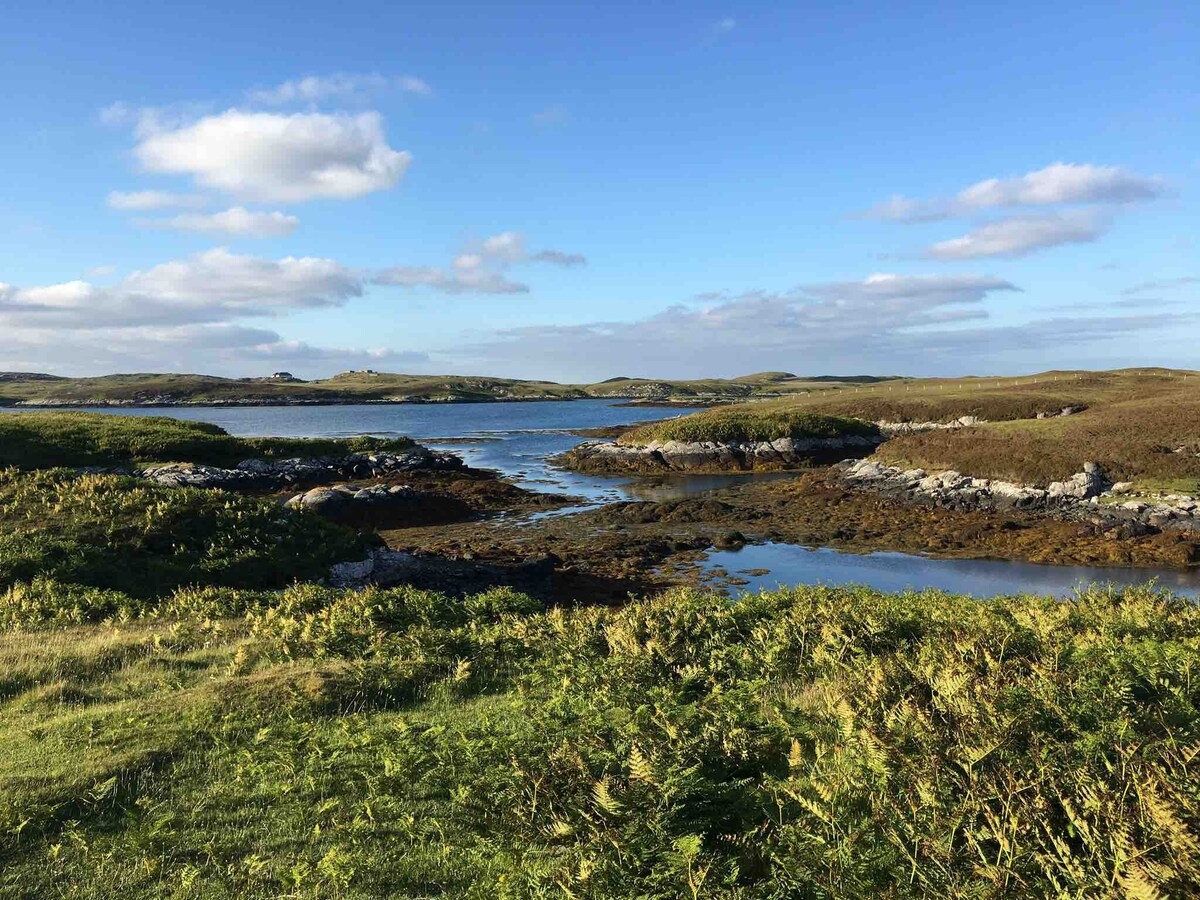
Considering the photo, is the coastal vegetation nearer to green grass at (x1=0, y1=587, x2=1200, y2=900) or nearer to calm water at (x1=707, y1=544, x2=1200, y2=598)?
green grass at (x1=0, y1=587, x2=1200, y2=900)

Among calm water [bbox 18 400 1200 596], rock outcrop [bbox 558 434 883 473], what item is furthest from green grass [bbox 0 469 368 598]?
rock outcrop [bbox 558 434 883 473]

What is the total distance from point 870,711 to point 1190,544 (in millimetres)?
31448

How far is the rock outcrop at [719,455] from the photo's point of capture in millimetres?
65125

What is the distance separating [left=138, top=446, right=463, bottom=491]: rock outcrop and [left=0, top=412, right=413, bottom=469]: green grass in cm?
273

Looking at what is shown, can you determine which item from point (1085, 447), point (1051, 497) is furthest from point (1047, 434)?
point (1051, 497)

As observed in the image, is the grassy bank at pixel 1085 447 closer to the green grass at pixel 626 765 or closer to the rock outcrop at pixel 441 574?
the rock outcrop at pixel 441 574

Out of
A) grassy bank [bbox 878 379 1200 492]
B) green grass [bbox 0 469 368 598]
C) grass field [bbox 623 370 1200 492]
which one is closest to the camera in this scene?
green grass [bbox 0 469 368 598]

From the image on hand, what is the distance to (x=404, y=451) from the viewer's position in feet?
214

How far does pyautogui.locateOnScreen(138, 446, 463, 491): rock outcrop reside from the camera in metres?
46.5

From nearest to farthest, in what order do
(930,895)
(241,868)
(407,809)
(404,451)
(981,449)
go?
(930,895)
(241,868)
(407,809)
(981,449)
(404,451)

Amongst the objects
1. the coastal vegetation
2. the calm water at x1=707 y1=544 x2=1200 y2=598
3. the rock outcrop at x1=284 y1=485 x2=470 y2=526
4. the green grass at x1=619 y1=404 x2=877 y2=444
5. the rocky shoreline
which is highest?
the green grass at x1=619 y1=404 x2=877 y2=444

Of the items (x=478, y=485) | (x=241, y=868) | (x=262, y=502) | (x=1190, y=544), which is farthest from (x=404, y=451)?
(x=241, y=868)

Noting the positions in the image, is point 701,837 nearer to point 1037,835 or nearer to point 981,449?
point 1037,835

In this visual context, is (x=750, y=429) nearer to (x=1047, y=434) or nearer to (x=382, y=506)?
(x=1047, y=434)
